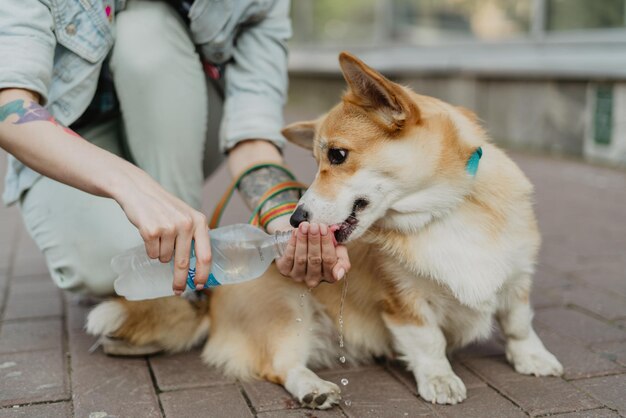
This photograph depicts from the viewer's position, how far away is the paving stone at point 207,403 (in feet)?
6.13

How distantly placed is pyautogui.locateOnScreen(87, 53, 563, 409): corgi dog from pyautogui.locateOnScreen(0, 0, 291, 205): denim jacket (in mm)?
436

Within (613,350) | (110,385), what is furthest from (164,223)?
(613,350)

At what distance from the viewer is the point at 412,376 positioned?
2123 millimetres

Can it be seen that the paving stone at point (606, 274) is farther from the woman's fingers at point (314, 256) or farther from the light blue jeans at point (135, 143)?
the light blue jeans at point (135, 143)

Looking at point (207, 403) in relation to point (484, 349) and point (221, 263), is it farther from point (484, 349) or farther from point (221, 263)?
point (484, 349)

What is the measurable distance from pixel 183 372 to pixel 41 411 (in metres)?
0.41

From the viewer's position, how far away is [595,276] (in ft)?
9.75

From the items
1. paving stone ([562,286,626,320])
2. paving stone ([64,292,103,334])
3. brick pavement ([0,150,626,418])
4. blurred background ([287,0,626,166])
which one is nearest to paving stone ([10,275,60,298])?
brick pavement ([0,150,626,418])

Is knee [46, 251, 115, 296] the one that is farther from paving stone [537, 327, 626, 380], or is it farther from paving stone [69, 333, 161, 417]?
paving stone [537, 327, 626, 380]

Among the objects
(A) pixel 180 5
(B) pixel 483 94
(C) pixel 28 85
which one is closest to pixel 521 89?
(B) pixel 483 94

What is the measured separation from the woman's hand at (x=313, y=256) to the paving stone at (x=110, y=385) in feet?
1.65

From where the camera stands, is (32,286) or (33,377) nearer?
(33,377)

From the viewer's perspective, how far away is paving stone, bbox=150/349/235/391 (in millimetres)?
2066

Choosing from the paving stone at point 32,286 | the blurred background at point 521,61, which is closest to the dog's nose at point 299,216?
the paving stone at point 32,286
